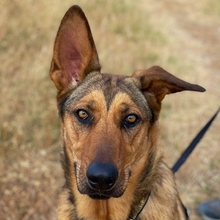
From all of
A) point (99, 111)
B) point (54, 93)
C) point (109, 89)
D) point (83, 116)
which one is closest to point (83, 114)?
point (83, 116)

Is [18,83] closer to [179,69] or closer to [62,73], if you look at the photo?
[62,73]

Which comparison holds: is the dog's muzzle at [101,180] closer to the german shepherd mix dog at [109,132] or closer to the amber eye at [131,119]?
the german shepherd mix dog at [109,132]

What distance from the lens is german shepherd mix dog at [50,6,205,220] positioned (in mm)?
3283

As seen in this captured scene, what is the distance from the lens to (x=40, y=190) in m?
5.24

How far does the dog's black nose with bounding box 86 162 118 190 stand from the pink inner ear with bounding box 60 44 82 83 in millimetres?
Answer: 1084

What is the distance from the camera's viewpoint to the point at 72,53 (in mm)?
3887

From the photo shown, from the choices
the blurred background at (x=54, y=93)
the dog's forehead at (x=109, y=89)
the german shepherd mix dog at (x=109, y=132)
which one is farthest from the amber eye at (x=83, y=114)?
the blurred background at (x=54, y=93)

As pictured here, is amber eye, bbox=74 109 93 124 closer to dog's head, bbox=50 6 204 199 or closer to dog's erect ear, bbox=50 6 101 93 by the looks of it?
dog's head, bbox=50 6 204 199

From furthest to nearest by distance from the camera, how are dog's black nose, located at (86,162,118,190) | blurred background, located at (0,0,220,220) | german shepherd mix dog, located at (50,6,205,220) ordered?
blurred background, located at (0,0,220,220), german shepherd mix dog, located at (50,6,205,220), dog's black nose, located at (86,162,118,190)

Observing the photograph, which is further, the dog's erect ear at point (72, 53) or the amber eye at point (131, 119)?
the dog's erect ear at point (72, 53)

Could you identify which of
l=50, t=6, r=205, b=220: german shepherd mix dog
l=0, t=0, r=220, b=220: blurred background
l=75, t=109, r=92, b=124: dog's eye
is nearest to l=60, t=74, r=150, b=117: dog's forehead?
l=50, t=6, r=205, b=220: german shepherd mix dog

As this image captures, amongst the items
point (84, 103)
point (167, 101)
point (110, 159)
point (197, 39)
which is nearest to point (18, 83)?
point (167, 101)

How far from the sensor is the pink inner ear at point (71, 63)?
3.87 m

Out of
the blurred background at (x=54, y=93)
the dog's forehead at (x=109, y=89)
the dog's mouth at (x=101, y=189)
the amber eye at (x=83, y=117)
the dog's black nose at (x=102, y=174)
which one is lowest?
the blurred background at (x=54, y=93)
